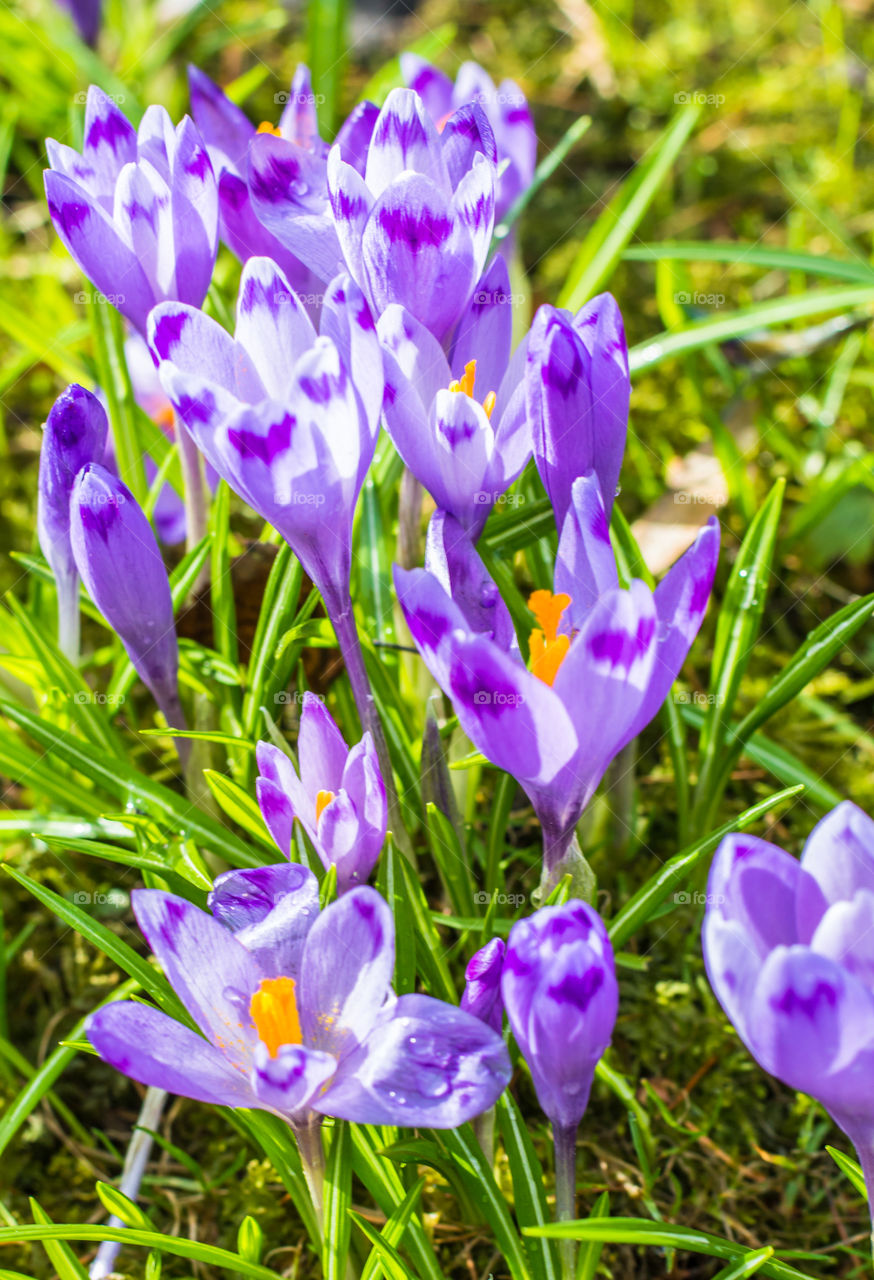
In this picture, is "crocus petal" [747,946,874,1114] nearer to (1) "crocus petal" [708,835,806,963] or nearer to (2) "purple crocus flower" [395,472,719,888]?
(1) "crocus petal" [708,835,806,963]

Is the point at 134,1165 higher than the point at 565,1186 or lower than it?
lower

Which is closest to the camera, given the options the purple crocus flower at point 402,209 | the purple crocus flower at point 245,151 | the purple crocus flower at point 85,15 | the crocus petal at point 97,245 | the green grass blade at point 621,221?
the purple crocus flower at point 402,209

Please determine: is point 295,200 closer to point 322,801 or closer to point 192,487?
point 192,487

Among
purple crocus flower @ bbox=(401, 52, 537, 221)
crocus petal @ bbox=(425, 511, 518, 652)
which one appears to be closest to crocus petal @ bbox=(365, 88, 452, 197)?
crocus petal @ bbox=(425, 511, 518, 652)

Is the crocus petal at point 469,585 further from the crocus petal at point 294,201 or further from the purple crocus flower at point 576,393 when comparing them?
the crocus petal at point 294,201

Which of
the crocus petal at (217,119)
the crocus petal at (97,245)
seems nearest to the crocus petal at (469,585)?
the crocus petal at (97,245)

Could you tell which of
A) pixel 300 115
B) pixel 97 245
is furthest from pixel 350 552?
pixel 300 115
